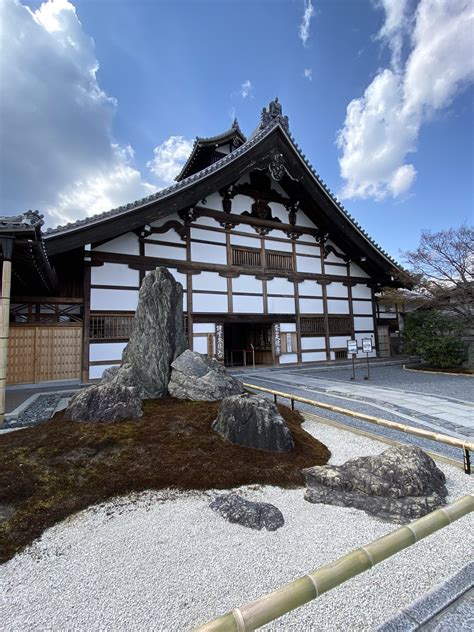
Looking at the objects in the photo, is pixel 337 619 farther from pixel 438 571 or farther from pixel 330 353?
pixel 330 353

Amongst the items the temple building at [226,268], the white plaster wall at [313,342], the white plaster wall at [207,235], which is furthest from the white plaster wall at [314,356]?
the white plaster wall at [207,235]

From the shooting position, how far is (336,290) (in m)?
14.1

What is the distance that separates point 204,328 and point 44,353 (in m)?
4.97

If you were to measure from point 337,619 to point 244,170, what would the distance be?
11761 mm

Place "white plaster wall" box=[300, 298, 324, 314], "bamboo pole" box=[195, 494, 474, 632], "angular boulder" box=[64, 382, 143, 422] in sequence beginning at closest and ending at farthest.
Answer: "bamboo pole" box=[195, 494, 474, 632] → "angular boulder" box=[64, 382, 143, 422] → "white plaster wall" box=[300, 298, 324, 314]

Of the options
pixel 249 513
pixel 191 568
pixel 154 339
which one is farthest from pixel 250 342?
pixel 191 568

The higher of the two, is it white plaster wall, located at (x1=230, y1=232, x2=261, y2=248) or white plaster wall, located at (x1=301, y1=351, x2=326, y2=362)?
white plaster wall, located at (x1=230, y1=232, x2=261, y2=248)

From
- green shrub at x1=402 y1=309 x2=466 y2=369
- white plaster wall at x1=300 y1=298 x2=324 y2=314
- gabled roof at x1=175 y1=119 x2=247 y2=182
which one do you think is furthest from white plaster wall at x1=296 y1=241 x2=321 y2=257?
gabled roof at x1=175 y1=119 x2=247 y2=182

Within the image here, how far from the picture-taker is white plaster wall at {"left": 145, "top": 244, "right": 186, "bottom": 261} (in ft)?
33.9

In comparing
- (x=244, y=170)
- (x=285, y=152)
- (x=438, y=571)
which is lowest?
(x=438, y=571)

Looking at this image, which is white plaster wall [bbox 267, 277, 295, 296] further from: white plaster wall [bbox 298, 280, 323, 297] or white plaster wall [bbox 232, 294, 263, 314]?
white plaster wall [bbox 232, 294, 263, 314]

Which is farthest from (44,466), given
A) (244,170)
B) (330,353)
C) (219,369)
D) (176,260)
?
(330,353)

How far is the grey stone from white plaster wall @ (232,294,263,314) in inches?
365

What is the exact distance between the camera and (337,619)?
1.53 meters
